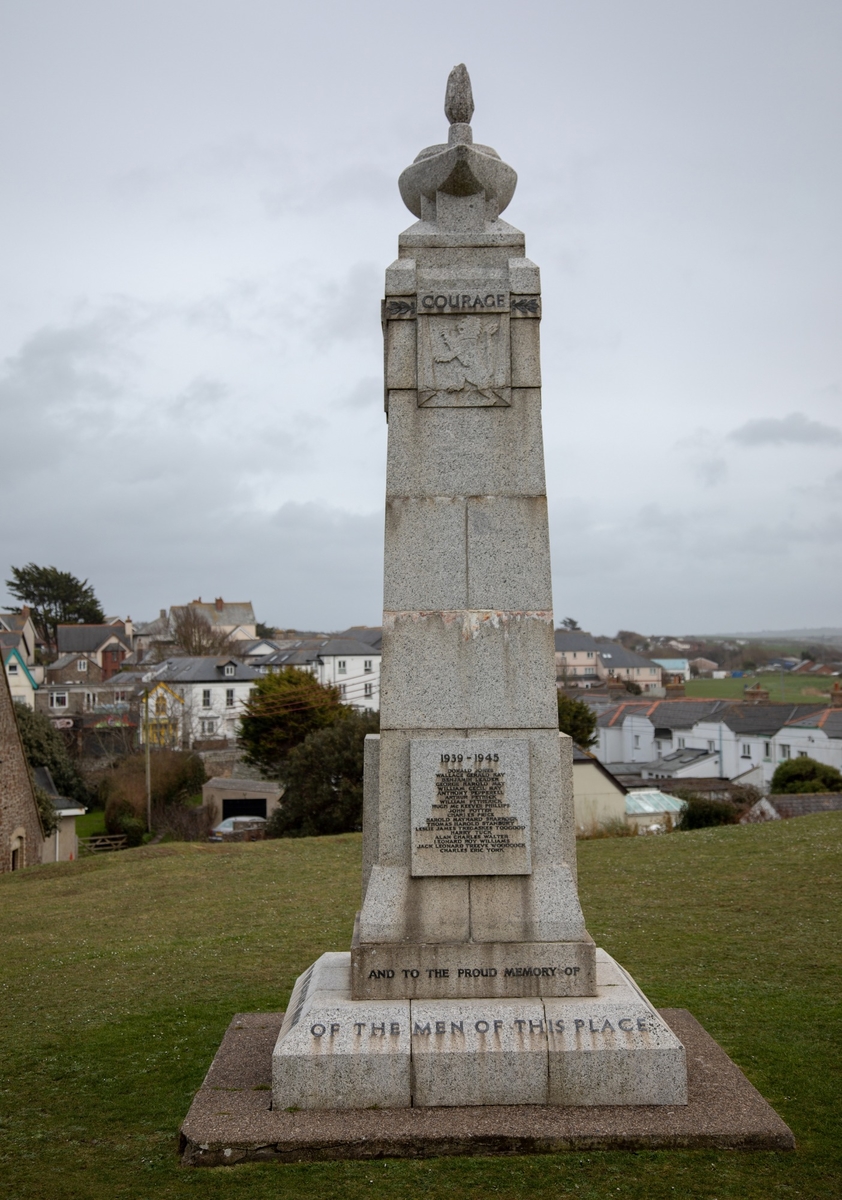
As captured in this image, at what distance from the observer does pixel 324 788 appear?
29188 millimetres

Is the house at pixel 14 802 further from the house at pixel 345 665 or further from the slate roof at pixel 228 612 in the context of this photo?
the slate roof at pixel 228 612

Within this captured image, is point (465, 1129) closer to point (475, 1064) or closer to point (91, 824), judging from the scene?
point (475, 1064)

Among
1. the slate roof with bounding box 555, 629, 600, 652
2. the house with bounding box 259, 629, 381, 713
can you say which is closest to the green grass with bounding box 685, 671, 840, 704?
the slate roof with bounding box 555, 629, 600, 652

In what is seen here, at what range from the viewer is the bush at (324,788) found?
28656 millimetres

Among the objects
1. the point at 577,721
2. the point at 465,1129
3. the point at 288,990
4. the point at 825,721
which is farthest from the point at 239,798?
the point at 465,1129

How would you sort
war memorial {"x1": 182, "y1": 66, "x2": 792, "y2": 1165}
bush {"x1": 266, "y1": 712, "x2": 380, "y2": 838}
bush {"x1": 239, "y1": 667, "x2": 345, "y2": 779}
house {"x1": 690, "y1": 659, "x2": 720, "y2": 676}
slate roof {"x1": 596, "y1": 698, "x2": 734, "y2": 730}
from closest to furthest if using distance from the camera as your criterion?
war memorial {"x1": 182, "y1": 66, "x2": 792, "y2": 1165}
bush {"x1": 266, "y1": 712, "x2": 380, "y2": 838}
bush {"x1": 239, "y1": 667, "x2": 345, "y2": 779}
slate roof {"x1": 596, "y1": 698, "x2": 734, "y2": 730}
house {"x1": 690, "y1": 659, "x2": 720, "y2": 676}

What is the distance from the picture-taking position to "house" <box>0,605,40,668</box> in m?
65.6

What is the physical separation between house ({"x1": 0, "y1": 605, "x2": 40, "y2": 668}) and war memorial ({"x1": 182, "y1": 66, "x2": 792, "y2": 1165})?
5882 centimetres

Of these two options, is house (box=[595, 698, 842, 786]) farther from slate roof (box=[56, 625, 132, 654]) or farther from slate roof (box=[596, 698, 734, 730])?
slate roof (box=[56, 625, 132, 654])

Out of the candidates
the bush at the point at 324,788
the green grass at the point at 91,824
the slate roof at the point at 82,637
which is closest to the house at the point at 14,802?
the bush at the point at 324,788

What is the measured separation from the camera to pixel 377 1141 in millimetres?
5285

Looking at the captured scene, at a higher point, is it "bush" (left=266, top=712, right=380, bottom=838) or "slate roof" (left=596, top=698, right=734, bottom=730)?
"slate roof" (left=596, top=698, right=734, bottom=730)

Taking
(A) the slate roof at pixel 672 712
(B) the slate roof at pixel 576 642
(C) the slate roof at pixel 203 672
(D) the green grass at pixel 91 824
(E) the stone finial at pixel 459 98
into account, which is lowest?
(D) the green grass at pixel 91 824

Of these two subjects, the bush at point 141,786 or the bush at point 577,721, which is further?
the bush at point 577,721
